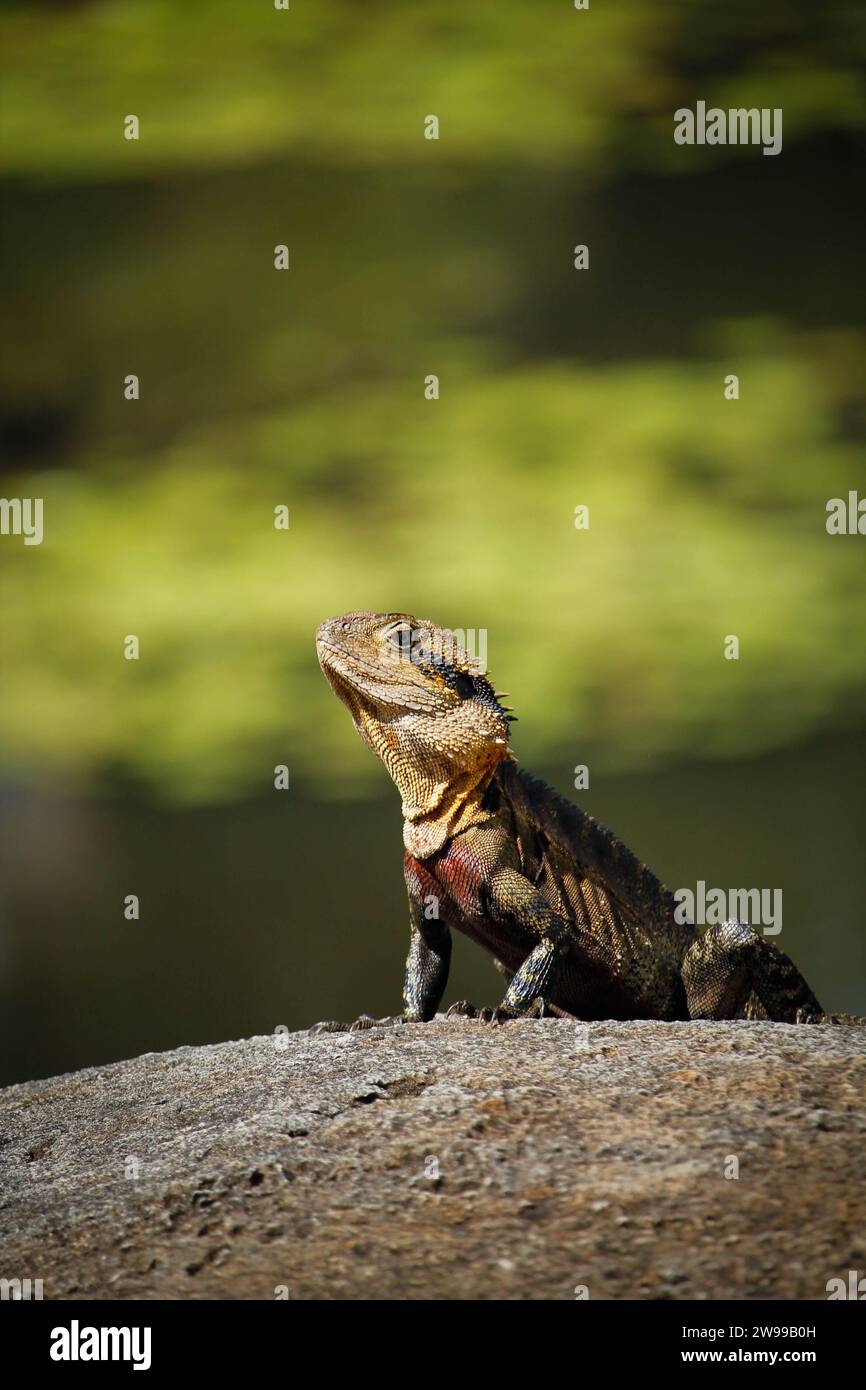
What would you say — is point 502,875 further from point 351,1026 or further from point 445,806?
point 351,1026

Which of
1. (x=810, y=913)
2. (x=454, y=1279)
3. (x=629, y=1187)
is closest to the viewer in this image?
(x=454, y=1279)

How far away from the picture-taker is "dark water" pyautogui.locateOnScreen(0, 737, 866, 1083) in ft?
21.7

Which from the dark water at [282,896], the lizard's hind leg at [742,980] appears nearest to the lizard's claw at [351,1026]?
the lizard's hind leg at [742,980]

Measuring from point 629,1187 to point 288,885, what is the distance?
179 inches

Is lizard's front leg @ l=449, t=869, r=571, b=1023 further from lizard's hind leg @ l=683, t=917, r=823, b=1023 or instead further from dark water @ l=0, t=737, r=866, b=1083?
dark water @ l=0, t=737, r=866, b=1083

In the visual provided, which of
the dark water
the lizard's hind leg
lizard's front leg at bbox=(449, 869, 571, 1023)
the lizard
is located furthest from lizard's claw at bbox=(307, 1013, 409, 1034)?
the dark water

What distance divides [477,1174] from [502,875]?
123cm

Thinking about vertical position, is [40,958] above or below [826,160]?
below

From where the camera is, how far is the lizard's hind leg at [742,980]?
376cm

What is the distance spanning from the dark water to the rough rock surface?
3.47 metres

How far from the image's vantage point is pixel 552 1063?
2840 mm

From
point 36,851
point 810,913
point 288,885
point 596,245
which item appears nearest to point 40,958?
point 36,851

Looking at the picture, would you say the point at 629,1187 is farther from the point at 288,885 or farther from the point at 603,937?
the point at 288,885

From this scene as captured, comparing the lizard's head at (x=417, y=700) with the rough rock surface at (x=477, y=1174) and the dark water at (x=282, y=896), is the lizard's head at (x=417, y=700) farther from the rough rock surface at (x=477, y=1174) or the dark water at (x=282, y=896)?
the dark water at (x=282, y=896)
